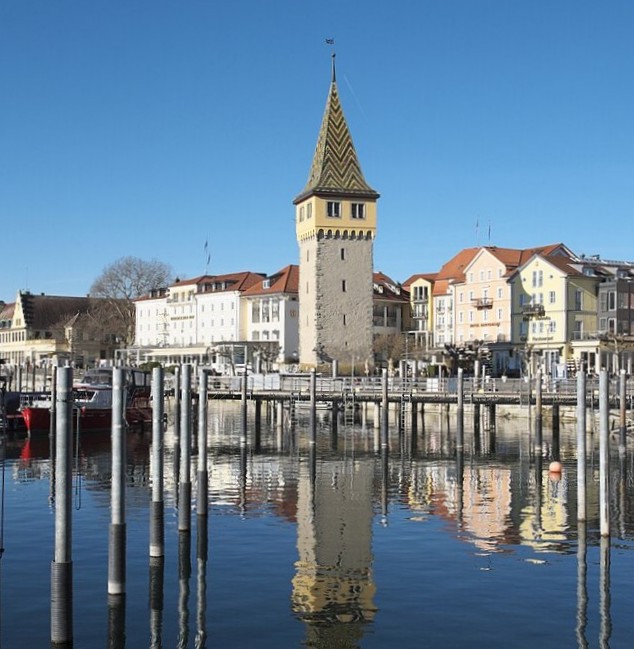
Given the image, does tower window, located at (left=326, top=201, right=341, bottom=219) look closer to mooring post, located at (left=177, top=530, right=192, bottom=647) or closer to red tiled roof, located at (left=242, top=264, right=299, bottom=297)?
red tiled roof, located at (left=242, top=264, right=299, bottom=297)

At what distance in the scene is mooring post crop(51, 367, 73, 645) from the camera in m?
15.3

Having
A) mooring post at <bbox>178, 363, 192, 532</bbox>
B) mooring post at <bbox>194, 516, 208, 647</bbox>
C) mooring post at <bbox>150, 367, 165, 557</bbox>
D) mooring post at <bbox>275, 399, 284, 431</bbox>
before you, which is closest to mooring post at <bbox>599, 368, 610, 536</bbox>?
mooring post at <bbox>194, 516, 208, 647</bbox>

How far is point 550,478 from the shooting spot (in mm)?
36719

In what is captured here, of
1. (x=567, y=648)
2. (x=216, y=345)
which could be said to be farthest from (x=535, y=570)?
(x=216, y=345)

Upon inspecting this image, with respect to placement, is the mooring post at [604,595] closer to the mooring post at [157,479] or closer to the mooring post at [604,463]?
the mooring post at [604,463]

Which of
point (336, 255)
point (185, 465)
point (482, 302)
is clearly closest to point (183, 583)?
point (185, 465)

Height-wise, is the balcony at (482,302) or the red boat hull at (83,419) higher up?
the balcony at (482,302)

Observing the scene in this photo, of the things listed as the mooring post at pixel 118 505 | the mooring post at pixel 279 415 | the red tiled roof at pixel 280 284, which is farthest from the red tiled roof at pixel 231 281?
the mooring post at pixel 118 505

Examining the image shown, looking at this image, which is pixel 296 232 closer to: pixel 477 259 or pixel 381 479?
pixel 477 259

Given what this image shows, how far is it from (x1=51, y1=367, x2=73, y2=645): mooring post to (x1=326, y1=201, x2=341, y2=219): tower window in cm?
7627

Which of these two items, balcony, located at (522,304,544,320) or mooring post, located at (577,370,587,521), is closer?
mooring post, located at (577,370,587,521)

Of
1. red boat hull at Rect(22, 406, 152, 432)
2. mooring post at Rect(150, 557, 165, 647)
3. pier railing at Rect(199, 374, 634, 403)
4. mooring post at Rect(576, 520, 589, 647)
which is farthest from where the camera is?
pier railing at Rect(199, 374, 634, 403)

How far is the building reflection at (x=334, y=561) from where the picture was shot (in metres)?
17.7

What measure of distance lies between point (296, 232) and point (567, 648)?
81.7 m
